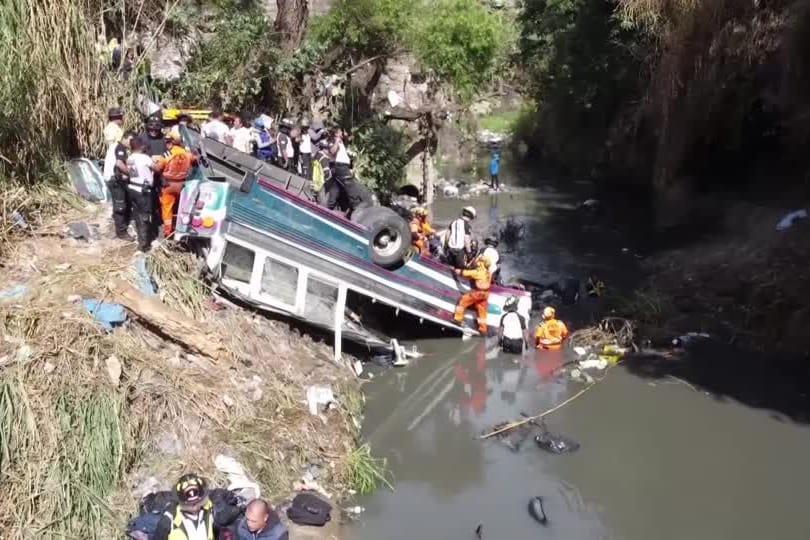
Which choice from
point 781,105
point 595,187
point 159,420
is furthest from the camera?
point 595,187

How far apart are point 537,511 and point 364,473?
1.88 m

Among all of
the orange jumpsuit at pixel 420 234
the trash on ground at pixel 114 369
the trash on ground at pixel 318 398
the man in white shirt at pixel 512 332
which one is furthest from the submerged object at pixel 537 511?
the orange jumpsuit at pixel 420 234

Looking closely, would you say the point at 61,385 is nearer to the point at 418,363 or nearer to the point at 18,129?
the point at 18,129

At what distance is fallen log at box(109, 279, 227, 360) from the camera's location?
904 centimetres

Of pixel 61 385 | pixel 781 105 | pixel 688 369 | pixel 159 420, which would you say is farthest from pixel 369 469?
pixel 781 105

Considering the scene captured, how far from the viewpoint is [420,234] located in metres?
12.9

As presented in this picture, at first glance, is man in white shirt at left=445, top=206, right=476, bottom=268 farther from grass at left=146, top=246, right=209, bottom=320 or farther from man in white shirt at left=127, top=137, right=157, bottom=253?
man in white shirt at left=127, top=137, right=157, bottom=253

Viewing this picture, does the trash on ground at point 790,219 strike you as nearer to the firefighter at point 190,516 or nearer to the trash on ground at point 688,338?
the trash on ground at point 688,338

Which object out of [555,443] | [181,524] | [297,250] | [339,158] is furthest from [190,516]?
[339,158]

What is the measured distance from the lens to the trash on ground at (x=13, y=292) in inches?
340

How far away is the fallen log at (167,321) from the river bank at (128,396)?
3 centimetres

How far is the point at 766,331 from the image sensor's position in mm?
12664

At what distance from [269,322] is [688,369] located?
6.00 meters

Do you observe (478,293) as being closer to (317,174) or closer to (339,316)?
(339,316)
